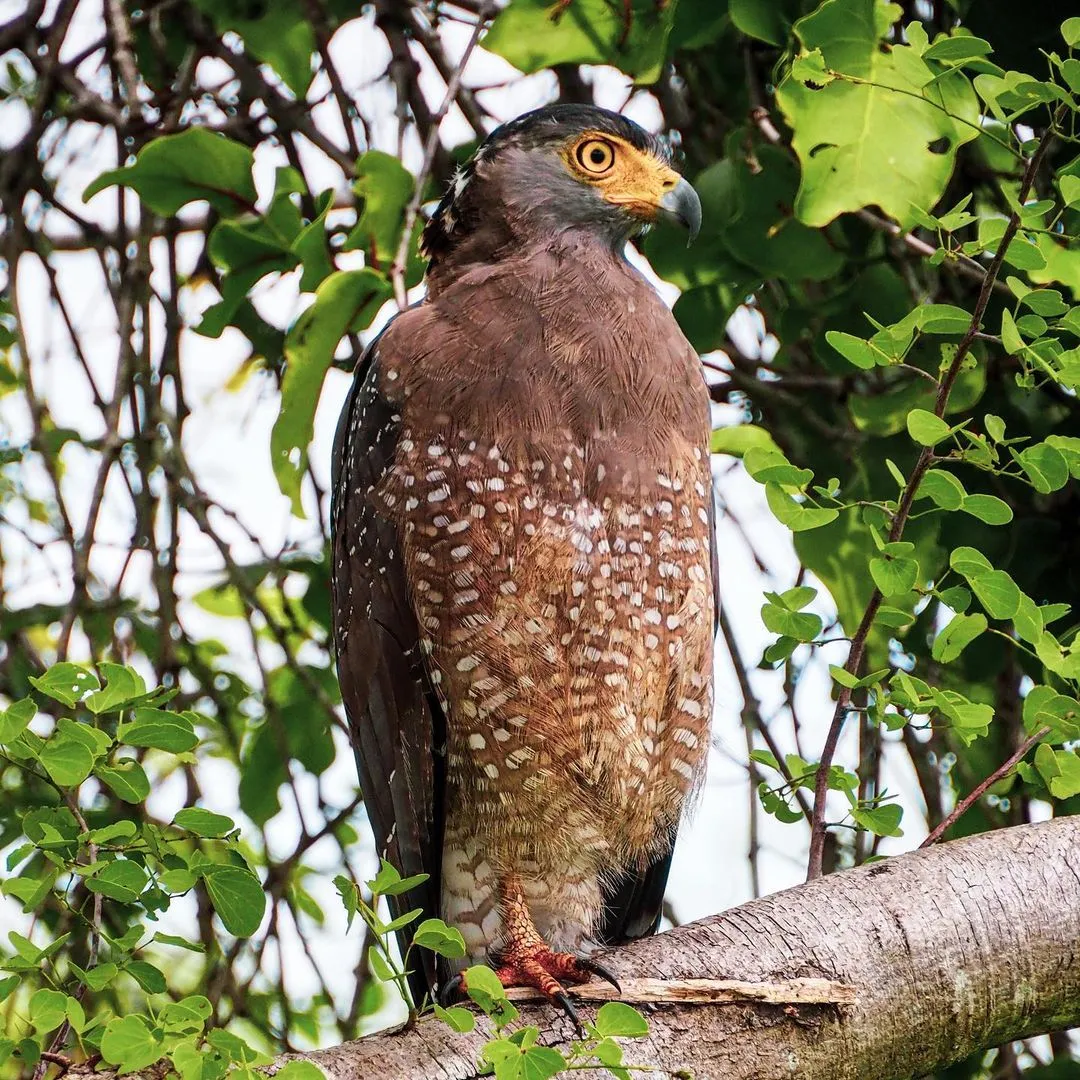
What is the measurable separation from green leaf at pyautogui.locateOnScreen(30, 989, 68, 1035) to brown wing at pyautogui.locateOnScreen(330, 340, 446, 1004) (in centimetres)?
123

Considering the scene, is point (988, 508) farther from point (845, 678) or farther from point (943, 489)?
point (845, 678)

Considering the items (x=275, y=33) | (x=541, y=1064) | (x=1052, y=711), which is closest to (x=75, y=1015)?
(x=541, y=1064)

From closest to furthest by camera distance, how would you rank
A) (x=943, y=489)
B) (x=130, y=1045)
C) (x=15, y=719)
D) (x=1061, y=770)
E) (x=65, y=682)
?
(x=130, y=1045) → (x=15, y=719) → (x=65, y=682) → (x=943, y=489) → (x=1061, y=770)

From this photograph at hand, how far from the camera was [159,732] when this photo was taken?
177 centimetres

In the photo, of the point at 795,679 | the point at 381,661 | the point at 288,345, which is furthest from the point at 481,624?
the point at 795,679

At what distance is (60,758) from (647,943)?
102 centimetres

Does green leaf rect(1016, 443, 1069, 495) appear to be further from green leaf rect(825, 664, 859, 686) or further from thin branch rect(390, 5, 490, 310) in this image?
thin branch rect(390, 5, 490, 310)

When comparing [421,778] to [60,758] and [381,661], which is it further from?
[60,758]

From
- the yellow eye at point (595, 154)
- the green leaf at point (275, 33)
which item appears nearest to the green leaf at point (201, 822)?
the yellow eye at point (595, 154)

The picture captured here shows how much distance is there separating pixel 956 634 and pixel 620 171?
59.2 inches

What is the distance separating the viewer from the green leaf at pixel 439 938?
1722 mm

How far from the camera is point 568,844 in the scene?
2.94m

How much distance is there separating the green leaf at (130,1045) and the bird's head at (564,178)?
2.06 metres

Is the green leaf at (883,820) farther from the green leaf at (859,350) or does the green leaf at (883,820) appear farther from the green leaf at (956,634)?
the green leaf at (859,350)
